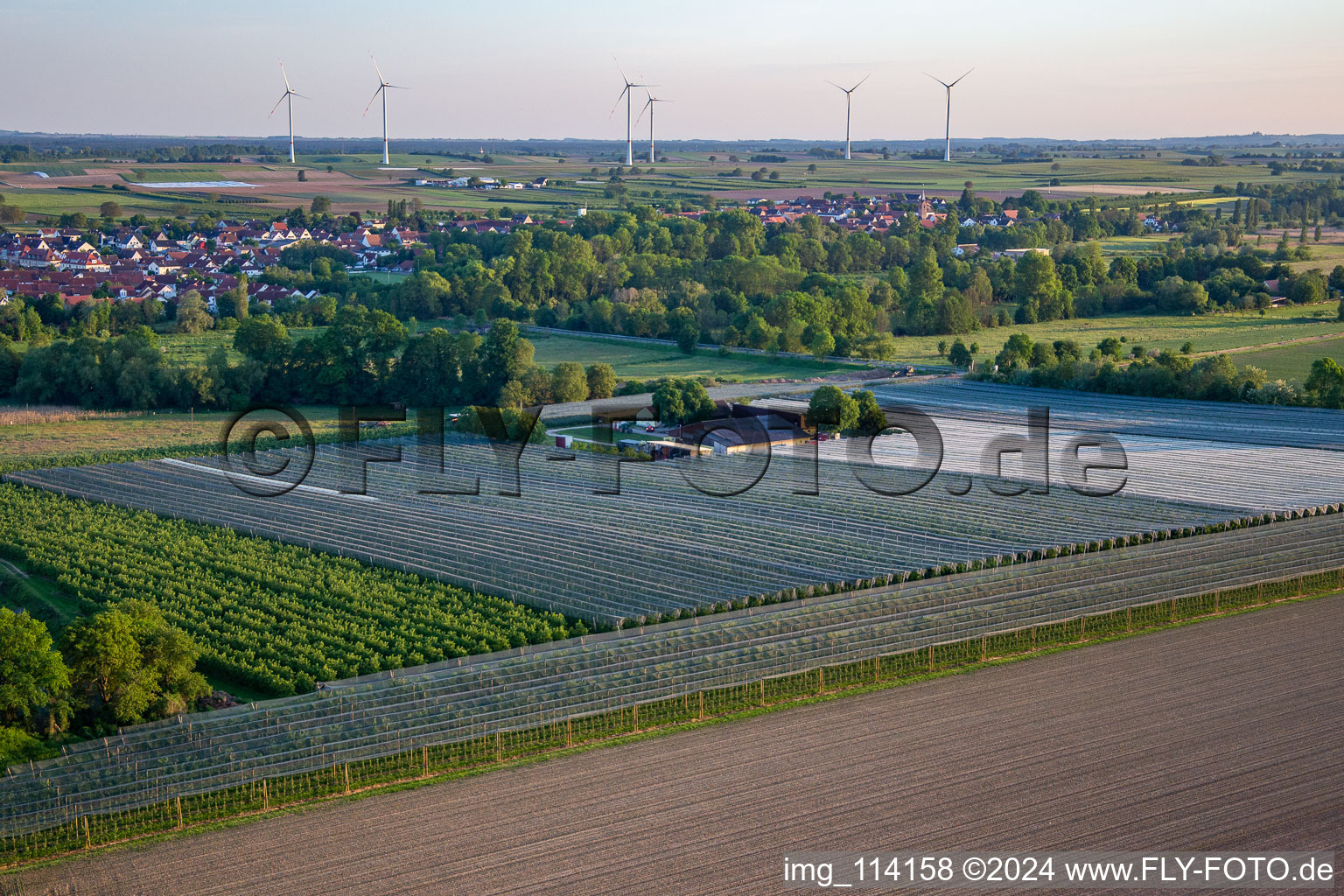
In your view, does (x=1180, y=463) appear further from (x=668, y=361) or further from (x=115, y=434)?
(x=115, y=434)

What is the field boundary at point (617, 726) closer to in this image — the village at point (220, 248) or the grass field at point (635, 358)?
the grass field at point (635, 358)

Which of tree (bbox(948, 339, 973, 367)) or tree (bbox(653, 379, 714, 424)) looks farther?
tree (bbox(948, 339, 973, 367))

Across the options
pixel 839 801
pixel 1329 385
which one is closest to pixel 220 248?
pixel 1329 385

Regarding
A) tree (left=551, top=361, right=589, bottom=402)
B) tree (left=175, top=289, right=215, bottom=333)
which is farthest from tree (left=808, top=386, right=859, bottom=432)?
tree (left=175, top=289, right=215, bottom=333)

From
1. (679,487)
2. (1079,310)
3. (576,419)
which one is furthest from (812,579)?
(1079,310)

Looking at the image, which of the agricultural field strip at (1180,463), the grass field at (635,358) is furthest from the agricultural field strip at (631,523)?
the grass field at (635,358)

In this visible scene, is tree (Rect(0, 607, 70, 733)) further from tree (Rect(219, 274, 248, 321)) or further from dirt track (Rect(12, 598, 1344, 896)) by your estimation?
tree (Rect(219, 274, 248, 321))
